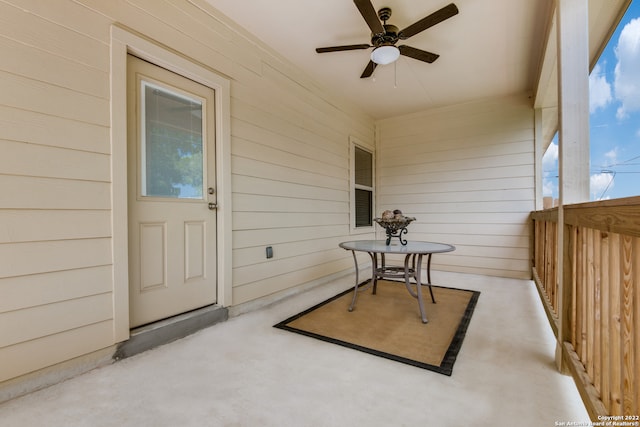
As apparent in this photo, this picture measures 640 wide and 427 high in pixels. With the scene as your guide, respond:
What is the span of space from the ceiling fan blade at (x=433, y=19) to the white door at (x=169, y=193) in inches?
68.3

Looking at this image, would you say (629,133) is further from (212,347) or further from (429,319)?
A: (212,347)

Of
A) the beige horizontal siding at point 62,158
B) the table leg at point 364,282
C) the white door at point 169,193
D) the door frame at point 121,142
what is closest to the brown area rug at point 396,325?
the table leg at point 364,282

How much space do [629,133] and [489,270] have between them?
265 cm

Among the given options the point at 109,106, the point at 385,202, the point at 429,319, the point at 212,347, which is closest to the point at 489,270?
the point at 385,202

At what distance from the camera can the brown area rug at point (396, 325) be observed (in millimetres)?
1875

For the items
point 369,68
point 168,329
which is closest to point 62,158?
point 168,329

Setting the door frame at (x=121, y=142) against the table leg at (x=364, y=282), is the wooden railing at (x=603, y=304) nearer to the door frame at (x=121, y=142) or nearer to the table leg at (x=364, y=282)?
the table leg at (x=364, y=282)

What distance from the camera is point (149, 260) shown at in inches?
79.5

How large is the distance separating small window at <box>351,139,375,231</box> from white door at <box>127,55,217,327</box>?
8.46ft

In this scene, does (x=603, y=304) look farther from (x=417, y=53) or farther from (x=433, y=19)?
(x=417, y=53)

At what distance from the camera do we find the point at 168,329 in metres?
2.04

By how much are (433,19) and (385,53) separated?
0.43m

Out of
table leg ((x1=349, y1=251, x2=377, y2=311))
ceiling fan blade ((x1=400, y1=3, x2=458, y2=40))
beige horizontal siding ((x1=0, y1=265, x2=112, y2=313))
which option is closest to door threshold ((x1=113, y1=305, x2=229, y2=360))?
beige horizontal siding ((x1=0, y1=265, x2=112, y2=313))

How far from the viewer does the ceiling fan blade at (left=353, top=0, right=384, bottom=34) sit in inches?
75.8
